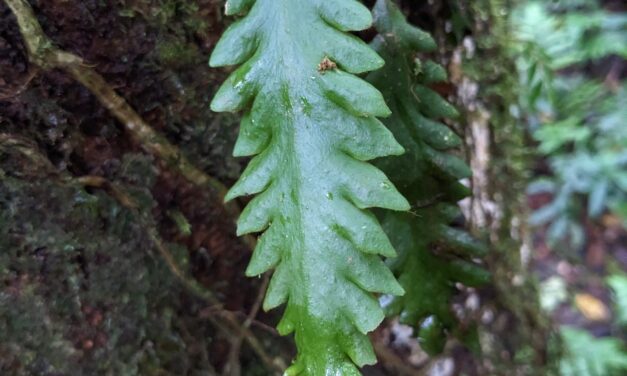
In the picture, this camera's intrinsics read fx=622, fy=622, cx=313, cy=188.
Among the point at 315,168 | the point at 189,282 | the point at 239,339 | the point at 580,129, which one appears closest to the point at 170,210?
the point at 189,282

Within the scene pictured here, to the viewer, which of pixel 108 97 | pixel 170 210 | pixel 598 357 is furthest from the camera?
pixel 598 357

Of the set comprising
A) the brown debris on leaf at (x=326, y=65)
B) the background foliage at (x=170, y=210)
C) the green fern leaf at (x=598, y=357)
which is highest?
the brown debris on leaf at (x=326, y=65)

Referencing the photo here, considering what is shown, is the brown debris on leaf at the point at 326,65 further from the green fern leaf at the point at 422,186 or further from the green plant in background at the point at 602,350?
the green plant in background at the point at 602,350

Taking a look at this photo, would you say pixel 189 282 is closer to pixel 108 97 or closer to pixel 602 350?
pixel 108 97

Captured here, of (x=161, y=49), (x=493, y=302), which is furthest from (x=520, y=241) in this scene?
(x=161, y=49)

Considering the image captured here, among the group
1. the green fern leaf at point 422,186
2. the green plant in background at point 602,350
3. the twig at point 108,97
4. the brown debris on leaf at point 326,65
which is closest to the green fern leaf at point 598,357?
the green plant in background at point 602,350

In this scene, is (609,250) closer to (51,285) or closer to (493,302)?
(493,302)
